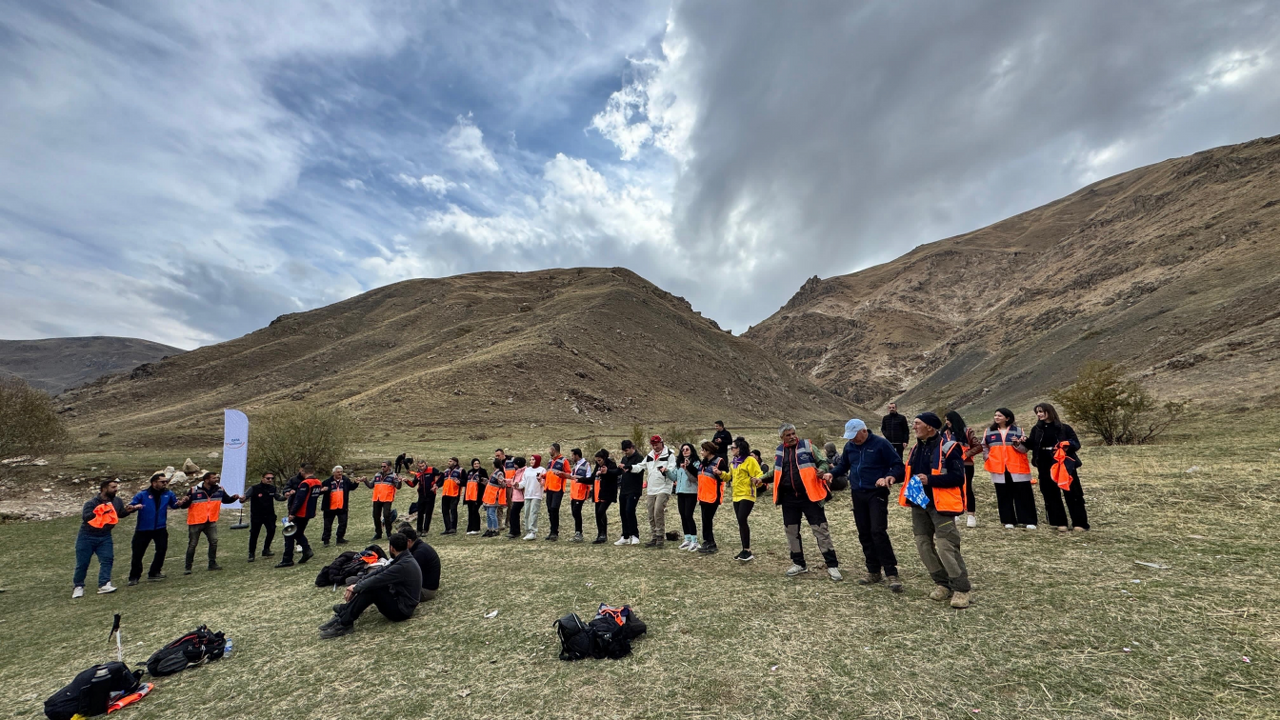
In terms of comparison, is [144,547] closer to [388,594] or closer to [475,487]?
[475,487]

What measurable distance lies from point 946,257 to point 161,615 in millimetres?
151037

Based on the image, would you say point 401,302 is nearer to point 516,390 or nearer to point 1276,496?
point 516,390

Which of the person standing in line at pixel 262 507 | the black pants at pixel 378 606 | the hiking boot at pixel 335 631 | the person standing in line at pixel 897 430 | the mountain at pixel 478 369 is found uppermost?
the mountain at pixel 478 369

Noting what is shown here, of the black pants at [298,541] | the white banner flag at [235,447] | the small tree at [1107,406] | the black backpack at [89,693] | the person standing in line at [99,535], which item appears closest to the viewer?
the black backpack at [89,693]

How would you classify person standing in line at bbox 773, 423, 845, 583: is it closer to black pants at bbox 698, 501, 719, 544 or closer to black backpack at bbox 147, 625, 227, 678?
black pants at bbox 698, 501, 719, 544

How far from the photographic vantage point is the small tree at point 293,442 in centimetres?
2523

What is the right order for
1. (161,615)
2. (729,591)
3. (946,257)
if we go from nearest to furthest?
(729,591) → (161,615) → (946,257)

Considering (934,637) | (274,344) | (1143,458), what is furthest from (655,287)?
(934,637)

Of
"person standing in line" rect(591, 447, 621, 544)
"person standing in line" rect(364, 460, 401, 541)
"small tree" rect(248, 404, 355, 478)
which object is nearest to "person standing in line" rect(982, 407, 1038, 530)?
"person standing in line" rect(591, 447, 621, 544)

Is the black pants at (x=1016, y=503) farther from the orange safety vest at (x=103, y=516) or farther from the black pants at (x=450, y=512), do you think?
the orange safety vest at (x=103, y=516)

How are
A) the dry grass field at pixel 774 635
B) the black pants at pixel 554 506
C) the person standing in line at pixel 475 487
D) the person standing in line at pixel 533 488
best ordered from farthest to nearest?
the person standing in line at pixel 475 487, the person standing in line at pixel 533 488, the black pants at pixel 554 506, the dry grass field at pixel 774 635

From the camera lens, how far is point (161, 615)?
8336 millimetres

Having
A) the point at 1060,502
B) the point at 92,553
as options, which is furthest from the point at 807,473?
the point at 92,553

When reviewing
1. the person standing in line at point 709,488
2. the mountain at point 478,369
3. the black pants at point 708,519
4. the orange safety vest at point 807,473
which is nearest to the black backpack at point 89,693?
the person standing in line at point 709,488
